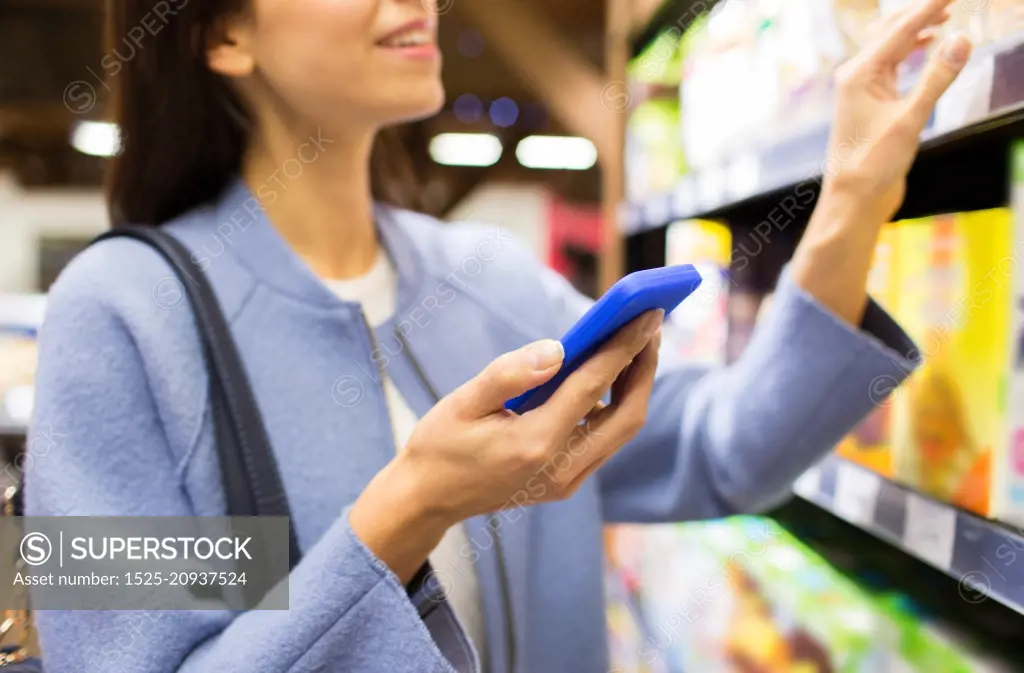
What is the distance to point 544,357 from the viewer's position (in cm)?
60

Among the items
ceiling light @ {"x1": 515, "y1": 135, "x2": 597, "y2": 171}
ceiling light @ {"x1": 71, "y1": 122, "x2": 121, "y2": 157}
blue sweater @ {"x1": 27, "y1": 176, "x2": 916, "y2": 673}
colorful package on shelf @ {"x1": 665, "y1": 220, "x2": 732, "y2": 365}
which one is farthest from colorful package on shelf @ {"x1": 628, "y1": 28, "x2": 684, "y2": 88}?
ceiling light @ {"x1": 515, "y1": 135, "x2": 597, "y2": 171}

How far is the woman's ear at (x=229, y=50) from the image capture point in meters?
0.97

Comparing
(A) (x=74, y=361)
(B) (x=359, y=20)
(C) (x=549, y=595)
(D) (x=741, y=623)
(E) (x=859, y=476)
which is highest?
(B) (x=359, y=20)

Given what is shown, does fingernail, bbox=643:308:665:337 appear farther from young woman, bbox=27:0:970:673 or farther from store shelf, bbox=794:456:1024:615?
store shelf, bbox=794:456:1024:615

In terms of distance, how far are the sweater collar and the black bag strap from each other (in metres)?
0.07

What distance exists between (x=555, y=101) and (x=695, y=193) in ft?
3.59

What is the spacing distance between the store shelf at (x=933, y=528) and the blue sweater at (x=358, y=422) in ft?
0.20

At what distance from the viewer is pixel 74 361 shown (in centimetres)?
77

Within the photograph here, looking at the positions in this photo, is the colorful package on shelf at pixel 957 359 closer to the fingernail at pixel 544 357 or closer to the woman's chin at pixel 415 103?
the fingernail at pixel 544 357

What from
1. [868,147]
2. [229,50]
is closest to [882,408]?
[868,147]

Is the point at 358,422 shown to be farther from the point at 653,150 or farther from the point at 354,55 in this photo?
the point at 653,150

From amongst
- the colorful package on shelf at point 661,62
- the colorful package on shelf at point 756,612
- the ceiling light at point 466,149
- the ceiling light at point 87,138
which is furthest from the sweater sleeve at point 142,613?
the ceiling light at point 466,149

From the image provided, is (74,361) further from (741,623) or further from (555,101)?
(555,101)

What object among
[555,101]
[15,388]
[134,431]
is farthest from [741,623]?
[15,388]
